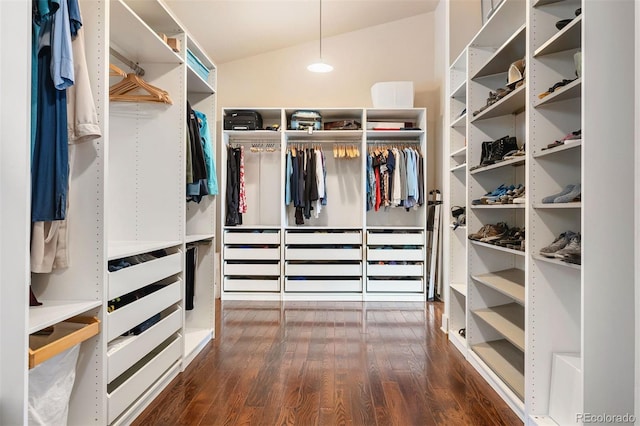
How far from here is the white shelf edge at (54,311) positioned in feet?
4.35

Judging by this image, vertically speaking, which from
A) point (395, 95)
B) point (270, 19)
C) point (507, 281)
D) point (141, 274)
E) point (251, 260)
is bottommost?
point (251, 260)

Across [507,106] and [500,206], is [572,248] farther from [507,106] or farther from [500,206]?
[507,106]

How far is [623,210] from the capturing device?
4.78 ft

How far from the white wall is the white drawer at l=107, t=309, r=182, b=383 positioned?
3.41 meters

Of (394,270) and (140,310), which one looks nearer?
(140,310)

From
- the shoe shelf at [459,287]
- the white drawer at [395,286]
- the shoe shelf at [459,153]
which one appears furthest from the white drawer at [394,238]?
the shoe shelf at [459,153]

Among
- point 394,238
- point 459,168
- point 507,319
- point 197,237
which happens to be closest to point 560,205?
point 507,319

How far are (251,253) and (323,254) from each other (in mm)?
811

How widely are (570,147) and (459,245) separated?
1907 mm

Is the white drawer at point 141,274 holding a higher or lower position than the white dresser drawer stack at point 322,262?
higher

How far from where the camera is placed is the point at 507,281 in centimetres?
Result: 252

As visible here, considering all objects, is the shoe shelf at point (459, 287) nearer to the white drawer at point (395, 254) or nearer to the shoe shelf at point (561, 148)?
the white drawer at point (395, 254)

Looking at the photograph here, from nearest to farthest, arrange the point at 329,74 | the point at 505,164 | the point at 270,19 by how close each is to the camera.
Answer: the point at 505,164 → the point at 270,19 → the point at 329,74

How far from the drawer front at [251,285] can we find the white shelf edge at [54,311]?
3024 millimetres
